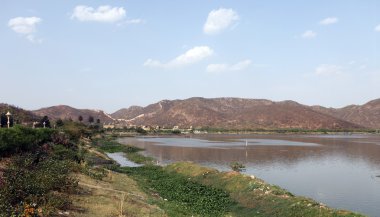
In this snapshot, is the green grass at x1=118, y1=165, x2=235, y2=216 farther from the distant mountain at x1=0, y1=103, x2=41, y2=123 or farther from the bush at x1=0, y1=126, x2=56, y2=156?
the distant mountain at x1=0, y1=103, x2=41, y2=123

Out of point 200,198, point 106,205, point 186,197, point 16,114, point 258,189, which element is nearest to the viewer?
point 106,205

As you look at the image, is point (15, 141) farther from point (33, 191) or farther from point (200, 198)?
point (200, 198)

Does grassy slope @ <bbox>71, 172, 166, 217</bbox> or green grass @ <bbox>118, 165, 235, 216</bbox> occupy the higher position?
grassy slope @ <bbox>71, 172, 166, 217</bbox>

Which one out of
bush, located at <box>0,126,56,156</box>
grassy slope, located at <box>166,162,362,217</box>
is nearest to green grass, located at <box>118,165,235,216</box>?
grassy slope, located at <box>166,162,362,217</box>

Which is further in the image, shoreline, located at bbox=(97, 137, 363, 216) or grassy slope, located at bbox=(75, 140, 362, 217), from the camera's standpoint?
shoreline, located at bbox=(97, 137, 363, 216)

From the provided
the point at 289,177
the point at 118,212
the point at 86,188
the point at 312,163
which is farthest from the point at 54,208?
the point at 312,163

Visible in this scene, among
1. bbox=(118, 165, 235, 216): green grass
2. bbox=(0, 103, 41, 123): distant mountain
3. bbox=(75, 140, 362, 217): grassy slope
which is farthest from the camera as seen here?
bbox=(0, 103, 41, 123): distant mountain

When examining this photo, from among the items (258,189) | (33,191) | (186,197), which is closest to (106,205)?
(33,191)

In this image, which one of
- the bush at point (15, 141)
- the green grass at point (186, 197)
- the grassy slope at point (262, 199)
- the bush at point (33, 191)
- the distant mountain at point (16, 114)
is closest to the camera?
the bush at point (33, 191)

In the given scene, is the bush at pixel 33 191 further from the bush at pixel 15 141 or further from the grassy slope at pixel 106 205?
the bush at pixel 15 141

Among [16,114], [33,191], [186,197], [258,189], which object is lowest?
[186,197]

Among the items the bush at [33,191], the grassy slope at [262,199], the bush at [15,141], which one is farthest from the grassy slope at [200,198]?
the bush at [15,141]

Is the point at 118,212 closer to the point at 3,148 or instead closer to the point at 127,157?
the point at 3,148

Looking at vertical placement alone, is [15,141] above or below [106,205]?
above
